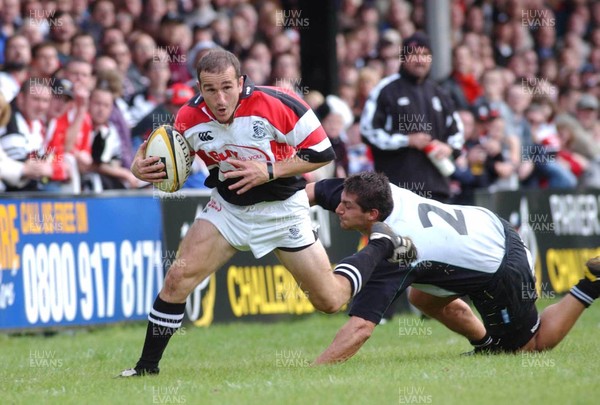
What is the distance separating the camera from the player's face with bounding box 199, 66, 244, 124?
25.2ft

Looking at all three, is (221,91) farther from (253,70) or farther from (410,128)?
(253,70)

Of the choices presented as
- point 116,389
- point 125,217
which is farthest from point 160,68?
point 116,389

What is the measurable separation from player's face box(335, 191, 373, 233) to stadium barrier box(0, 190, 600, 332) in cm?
265

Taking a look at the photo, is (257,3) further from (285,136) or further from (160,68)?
(285,136)

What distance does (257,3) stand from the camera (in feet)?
59.0

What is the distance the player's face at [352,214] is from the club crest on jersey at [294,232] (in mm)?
330

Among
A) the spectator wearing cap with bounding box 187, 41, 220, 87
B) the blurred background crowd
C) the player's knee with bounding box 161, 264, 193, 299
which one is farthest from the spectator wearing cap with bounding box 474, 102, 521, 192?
the player's knee with bounding box 161, 264, 193, 299

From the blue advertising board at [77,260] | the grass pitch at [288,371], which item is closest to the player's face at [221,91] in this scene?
the grass pitch at [288,371]

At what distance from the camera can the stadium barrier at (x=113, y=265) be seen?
11.0 metres

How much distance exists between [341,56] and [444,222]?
32.7 feet

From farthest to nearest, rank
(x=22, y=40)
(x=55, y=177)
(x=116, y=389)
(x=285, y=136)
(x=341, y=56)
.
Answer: (x=341, y=56) → (x=22, y=40) → (x=55, y=177) → (x=285, y=136) → (x=116, y=389)

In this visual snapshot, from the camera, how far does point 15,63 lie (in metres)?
12.8

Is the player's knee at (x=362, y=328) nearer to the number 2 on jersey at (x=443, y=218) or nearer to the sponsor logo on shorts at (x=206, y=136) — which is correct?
the number 2 on jersey at (x=443, y=218)

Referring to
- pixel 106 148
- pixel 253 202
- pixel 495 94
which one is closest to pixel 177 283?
pixel 253 202
